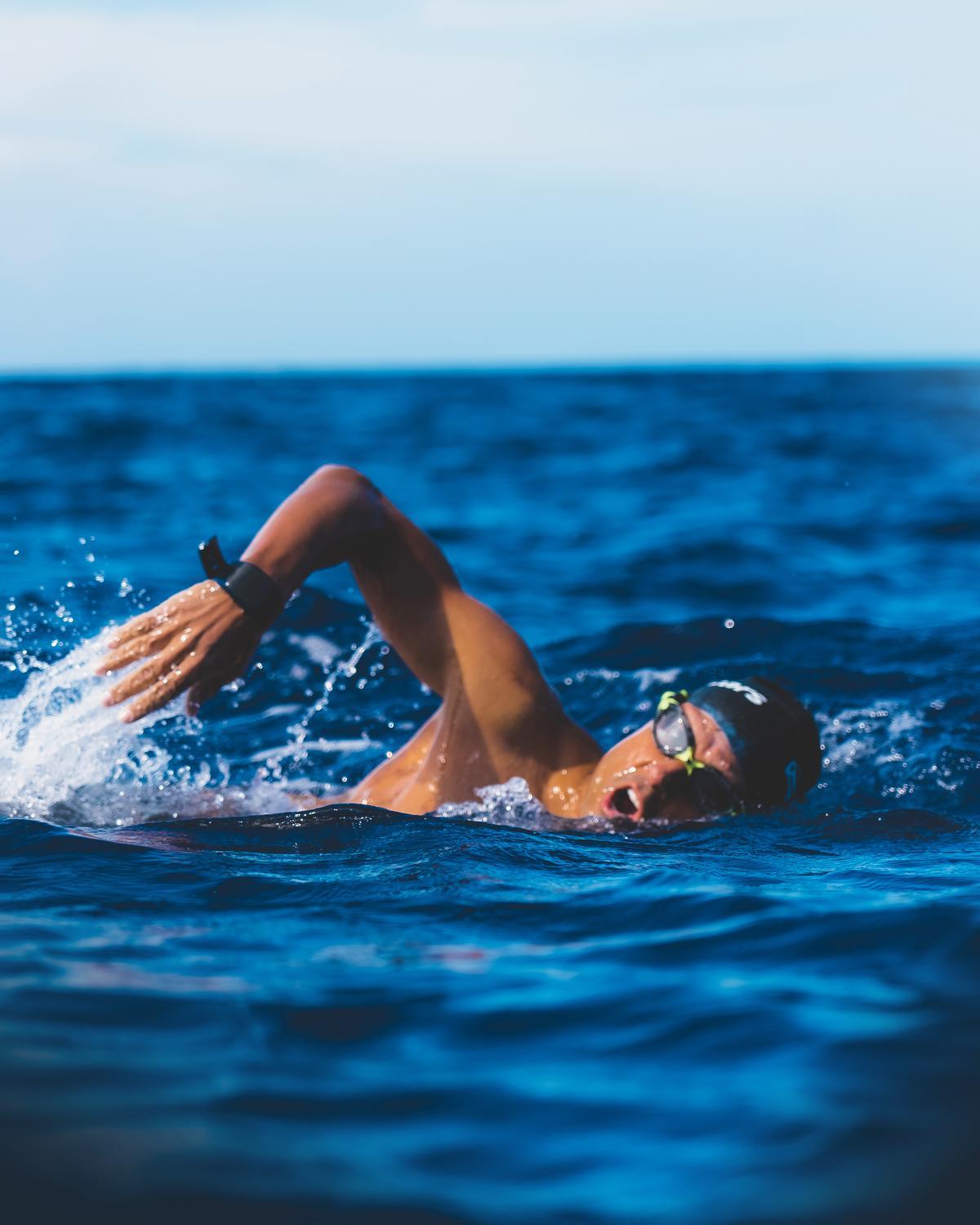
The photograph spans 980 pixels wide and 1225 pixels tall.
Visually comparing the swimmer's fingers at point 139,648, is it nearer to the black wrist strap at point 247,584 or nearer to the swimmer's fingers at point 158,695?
the swimmer's fingers at point 158,695

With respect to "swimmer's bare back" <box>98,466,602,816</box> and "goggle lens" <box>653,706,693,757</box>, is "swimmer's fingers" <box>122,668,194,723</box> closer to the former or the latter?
"swimmer's bare back" <box>98,466,602,816</box>

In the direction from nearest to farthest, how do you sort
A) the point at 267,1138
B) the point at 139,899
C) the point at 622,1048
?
1. the point at 267,1138
2. the point at 622,1048
3. the point at 139,899

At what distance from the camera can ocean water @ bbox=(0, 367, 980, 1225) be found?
227 centimetres

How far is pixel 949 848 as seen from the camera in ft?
14.8

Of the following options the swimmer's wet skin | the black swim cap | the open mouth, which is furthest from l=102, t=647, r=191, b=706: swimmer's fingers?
the black swim cap

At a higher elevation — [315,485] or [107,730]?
[315,485]

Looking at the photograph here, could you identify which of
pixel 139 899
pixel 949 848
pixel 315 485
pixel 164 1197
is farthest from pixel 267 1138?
pixel 949 848

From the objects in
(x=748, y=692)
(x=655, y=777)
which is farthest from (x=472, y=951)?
(x=748, y=692)

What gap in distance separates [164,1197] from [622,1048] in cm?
95

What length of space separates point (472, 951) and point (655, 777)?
143cm

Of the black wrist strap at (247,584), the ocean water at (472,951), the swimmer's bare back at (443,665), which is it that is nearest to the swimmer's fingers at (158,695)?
the black wrist strap at (247,584)

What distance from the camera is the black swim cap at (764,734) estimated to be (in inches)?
182

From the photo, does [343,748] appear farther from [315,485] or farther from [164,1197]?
[164,1197]

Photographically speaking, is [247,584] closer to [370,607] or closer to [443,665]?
[370,607]
